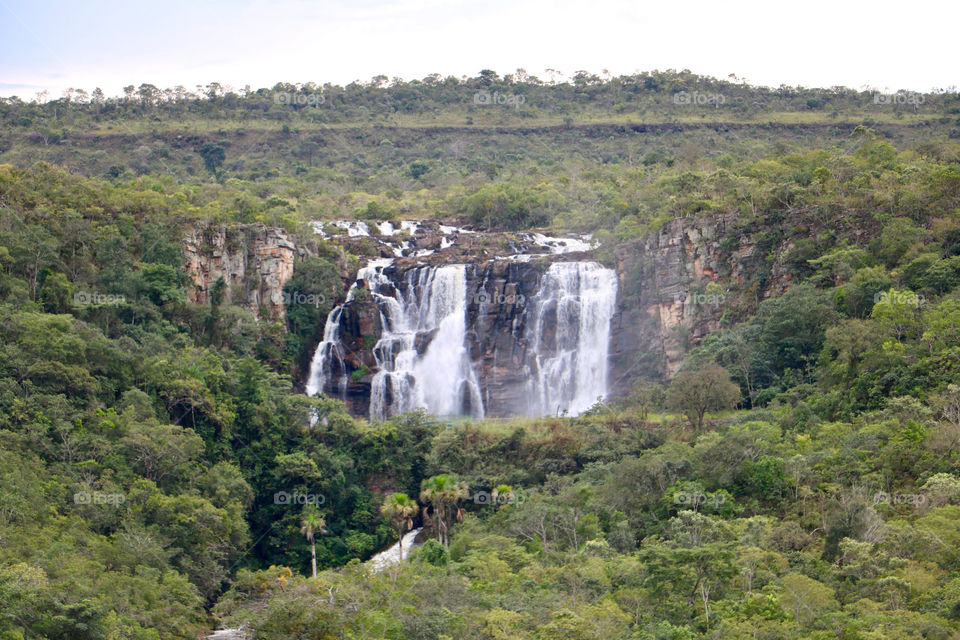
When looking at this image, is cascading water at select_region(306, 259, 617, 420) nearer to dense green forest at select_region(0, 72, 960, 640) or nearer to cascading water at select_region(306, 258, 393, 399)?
cascading water at select_region(306, 258, 393, 399)

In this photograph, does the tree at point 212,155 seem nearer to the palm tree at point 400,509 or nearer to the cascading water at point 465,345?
the cascading water at point 465,345

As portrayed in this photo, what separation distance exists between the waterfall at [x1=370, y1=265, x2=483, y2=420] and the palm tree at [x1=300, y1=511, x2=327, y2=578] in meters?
10.5

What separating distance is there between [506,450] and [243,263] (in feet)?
60.6

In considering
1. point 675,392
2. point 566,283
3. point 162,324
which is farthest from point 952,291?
point 162,324

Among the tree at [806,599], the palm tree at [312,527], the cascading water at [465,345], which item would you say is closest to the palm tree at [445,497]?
the palm tree at [312,527]

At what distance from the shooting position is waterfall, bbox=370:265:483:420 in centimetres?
5509

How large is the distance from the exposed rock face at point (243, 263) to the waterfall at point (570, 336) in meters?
13.0

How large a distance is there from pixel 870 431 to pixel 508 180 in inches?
1831

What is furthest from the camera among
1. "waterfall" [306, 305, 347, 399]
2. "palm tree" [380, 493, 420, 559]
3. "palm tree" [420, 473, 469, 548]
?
"waterfall" [306, 305, 347, 399]

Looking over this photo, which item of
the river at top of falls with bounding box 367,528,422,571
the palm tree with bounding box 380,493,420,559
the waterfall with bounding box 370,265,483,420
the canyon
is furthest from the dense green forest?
the waterfall with bounding box 370,265,483,420

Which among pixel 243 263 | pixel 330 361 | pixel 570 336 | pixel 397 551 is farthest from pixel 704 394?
pixel 243 263

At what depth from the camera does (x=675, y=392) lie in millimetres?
44062

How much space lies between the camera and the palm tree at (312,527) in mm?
41719

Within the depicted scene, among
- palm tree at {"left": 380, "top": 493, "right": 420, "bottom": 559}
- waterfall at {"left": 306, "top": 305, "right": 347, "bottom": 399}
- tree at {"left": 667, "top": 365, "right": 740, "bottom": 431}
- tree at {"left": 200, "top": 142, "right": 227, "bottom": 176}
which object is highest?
tree at {"left": 200, "top": 142, "right": 227, "bottom": 176}
